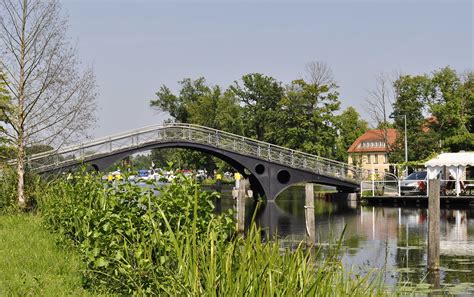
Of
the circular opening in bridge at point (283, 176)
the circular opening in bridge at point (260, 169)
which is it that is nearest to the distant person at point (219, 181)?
the circular opening in bridge at point (260, 169)

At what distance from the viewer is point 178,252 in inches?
208

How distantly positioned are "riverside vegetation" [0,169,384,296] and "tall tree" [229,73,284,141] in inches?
2261

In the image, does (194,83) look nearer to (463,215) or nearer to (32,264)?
(463,215)

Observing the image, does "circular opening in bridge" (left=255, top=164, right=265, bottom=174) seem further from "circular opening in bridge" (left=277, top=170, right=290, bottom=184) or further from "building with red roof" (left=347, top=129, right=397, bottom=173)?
"building with red roof" (left=347, top=129, right=397, bottom=173)

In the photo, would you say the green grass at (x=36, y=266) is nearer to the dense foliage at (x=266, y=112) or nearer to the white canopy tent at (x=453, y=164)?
the white canopy tent at (x=453, y=164)

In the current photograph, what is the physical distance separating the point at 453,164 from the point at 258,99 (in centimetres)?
3441

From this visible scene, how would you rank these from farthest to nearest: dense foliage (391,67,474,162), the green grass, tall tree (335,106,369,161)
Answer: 1. tall tree (335,106,369,161)
2. dense foliage (391,67,474,162)
3. the green grass

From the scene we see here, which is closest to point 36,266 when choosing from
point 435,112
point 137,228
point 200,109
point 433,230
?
point 137,228

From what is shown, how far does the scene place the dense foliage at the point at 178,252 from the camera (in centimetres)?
532

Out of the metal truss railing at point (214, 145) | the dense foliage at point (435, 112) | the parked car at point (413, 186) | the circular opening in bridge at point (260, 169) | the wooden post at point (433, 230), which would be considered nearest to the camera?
the wooden post at point (433, 230)

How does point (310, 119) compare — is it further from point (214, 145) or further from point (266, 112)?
point (214, 145)

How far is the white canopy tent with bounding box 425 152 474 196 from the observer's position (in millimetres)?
38406

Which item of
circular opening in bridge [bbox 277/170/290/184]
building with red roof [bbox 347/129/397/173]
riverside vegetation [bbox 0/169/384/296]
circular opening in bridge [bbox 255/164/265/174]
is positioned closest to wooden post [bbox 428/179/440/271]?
riverside vegetation [bbox 0/169/384/296]

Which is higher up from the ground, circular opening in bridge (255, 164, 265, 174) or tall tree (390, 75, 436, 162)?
tall tree (390, 75, 436, 162)
